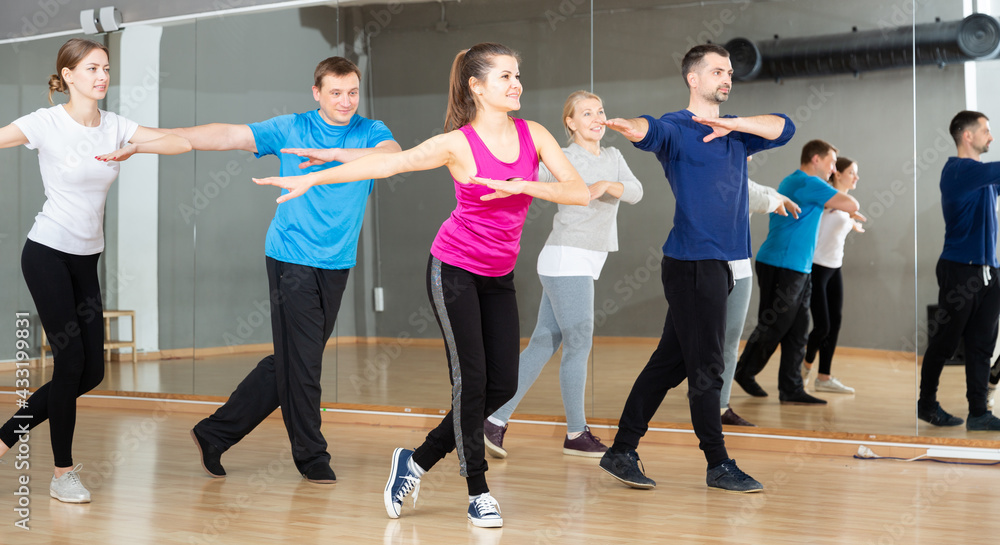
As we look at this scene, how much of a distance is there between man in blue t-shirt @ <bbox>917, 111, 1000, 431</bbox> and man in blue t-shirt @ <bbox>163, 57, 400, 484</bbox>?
2378mm

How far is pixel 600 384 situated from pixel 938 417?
57.8 inches

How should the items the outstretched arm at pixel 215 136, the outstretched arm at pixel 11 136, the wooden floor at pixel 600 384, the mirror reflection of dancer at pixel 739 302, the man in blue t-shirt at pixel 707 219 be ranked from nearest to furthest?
the outstretched arm at pixel 11 136
the man in blue t-shirt at pixel 707 219
the outstretched arm at pixel 215 136
the wooden floor at pixel 600 384
the mirror reflection of dancer at pixel 739 302

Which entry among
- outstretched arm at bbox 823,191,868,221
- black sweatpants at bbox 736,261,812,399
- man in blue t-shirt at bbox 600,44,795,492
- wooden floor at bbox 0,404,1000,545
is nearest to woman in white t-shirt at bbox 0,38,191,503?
wooden floor at bbox 0,404,1000,545

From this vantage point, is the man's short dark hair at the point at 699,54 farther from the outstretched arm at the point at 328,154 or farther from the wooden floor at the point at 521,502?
the wooden floor at the point at 521,502

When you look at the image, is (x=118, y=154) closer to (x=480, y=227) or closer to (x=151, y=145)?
(x=151, y=145)

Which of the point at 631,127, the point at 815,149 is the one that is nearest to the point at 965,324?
the point at 815,149

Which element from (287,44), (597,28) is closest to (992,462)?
(597,28)

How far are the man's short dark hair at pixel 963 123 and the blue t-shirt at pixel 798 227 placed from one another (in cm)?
53

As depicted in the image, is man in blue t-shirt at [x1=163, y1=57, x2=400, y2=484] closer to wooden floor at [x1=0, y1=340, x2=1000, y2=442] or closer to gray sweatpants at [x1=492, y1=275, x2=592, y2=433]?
gray sweatpants at [x1=492, y1=275, x2=592, y2=433]

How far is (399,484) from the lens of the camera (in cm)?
270

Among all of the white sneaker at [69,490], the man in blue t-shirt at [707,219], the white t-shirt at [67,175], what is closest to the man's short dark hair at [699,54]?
the man in blue t-shirt at [707,219]

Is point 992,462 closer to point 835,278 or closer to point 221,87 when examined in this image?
point 835,278

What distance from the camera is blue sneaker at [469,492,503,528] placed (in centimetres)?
255

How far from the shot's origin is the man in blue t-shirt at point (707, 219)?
9.50 ft
